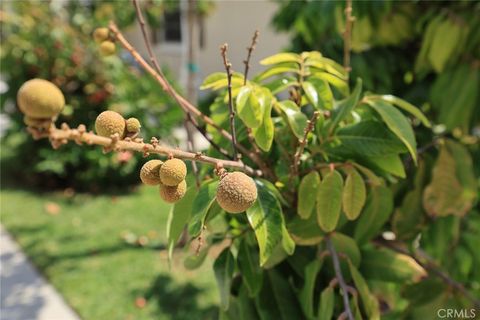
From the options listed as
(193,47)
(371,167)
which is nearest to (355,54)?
(371,167)

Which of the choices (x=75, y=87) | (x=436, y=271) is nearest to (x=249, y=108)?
(x=436, y=271)

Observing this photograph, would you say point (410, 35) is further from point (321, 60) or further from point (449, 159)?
point (321, 60)

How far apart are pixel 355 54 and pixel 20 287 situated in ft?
8.76

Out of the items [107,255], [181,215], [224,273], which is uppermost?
[181,215]

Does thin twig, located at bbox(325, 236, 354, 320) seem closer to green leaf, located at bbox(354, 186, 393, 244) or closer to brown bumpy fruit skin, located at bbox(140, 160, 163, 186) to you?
green leaf, located at bbox(354, 186, 393, 244)

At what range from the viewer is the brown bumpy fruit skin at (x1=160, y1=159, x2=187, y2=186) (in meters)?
0.52

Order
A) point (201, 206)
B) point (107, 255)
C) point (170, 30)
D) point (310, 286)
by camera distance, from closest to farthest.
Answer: point (201, 206) < point (310, 286) < point (107, 255) < point (170, 30)

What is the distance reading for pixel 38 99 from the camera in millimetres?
427

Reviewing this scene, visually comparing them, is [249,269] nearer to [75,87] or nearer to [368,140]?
[368,140]

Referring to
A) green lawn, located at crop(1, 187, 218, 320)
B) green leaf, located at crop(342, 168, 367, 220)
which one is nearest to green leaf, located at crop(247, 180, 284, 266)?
green leaf, located at crop(342, 168, 367, 220)

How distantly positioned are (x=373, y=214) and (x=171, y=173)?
2.41 ft

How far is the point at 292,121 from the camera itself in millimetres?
861

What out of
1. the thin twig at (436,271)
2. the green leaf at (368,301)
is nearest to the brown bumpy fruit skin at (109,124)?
the green leaf at (368,301)

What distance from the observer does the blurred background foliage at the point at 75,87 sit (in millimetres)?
4594
